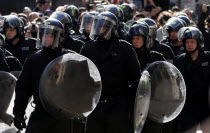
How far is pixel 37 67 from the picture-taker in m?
8.20

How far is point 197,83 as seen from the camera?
9836 millimetres

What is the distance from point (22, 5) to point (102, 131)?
612 inches

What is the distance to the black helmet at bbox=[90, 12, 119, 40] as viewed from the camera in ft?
28.9

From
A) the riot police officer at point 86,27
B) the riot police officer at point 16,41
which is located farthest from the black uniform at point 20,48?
the riot police officer at point 86,27

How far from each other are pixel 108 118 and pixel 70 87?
2.53ft

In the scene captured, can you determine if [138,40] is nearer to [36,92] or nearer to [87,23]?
[36,92]

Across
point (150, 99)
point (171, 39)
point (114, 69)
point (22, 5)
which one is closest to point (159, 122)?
point (150, 99)

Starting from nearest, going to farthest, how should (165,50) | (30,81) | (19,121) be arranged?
(19,121) → (30,81) → (165,50)

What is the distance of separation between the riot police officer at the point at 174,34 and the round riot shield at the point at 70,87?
4.27 meters

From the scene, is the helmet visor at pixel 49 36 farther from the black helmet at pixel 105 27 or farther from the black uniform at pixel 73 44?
the black uniform at pixel 73 44

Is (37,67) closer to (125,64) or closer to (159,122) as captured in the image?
(125,64)

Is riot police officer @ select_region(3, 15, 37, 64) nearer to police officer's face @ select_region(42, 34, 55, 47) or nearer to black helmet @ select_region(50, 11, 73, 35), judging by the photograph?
black helmet @ select_region(50, 11, 73, 35)

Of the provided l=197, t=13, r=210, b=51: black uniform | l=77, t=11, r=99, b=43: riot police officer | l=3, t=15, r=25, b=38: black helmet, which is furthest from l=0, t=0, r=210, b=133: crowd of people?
l=197, t=13, r=210, b=51: black uniform

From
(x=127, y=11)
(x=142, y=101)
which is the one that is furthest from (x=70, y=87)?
(x=127, y=11)
